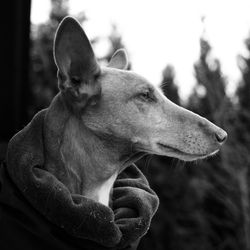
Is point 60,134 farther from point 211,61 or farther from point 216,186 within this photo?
point 216,186

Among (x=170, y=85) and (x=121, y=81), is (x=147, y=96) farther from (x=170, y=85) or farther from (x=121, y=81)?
(x=170, y=85)

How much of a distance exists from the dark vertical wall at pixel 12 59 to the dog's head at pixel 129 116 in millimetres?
1209

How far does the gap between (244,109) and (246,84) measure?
382 mm

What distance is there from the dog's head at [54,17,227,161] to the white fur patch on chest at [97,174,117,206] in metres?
0.22

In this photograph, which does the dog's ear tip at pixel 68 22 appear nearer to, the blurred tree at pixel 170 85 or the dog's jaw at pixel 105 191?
the dog's jaw at pixel 105 191

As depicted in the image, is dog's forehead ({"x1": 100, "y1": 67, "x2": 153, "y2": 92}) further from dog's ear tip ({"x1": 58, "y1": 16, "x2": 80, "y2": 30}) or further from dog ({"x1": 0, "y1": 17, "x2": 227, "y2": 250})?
dog's ear tip ({"x1": 58, "y1": 16, "x2": 80, "y2": 30})

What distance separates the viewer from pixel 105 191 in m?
2.52

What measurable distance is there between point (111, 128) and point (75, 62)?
34cm

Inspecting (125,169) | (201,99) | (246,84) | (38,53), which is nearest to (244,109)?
(246,84)

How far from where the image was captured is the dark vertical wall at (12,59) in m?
3.47

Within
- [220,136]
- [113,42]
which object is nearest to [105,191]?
[220,136]

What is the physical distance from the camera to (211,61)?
7051mm

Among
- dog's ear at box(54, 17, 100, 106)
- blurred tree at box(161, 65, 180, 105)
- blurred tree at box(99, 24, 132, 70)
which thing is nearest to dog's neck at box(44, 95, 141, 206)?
dog's ear at box(54, 17, 100, 106)

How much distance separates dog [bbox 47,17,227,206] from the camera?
241 centimetres
